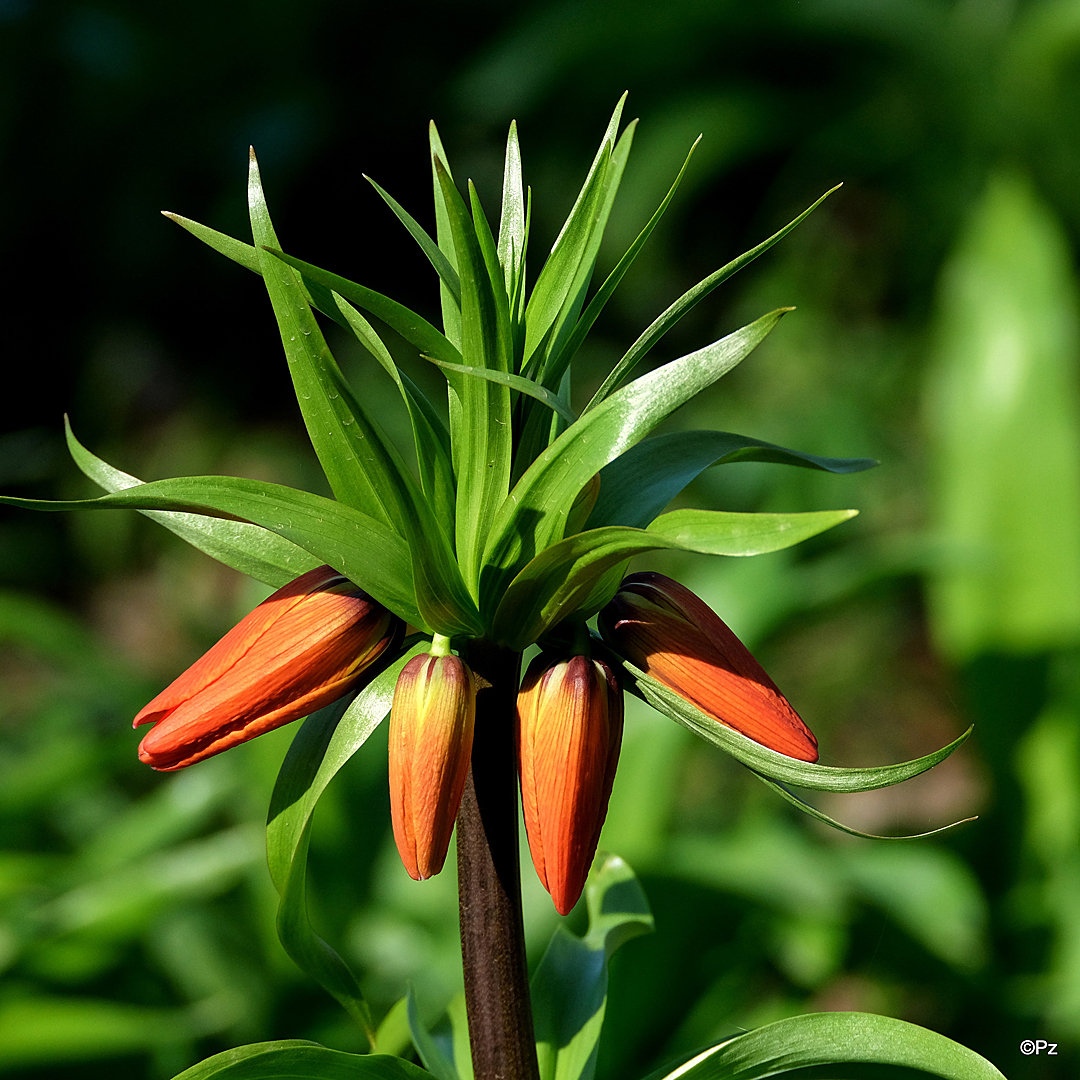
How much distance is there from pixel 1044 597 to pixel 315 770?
1515 millimetres

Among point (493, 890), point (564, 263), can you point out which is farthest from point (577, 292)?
point (493, 890)

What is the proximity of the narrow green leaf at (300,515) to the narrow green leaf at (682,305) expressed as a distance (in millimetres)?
86

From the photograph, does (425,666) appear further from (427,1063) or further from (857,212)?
(857,212)

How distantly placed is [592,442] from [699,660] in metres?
0.09

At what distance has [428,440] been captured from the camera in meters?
0.43

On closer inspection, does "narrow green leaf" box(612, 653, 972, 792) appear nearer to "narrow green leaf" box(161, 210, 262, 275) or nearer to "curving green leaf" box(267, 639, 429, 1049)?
"curving green leaf" box(267, 639, 429, 1049)

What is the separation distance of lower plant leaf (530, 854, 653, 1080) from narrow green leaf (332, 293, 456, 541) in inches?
9.6

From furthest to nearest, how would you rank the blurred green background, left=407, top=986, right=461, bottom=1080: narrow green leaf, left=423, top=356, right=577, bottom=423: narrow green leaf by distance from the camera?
the blurred green background, left=407, top=986, right=461, bottom=1080: narrow green leaf, left=423, top=356, right=577, bottom=423: narrow green leaf

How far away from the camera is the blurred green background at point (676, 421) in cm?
143

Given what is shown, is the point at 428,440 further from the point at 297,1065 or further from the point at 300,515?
the point at 297,1065

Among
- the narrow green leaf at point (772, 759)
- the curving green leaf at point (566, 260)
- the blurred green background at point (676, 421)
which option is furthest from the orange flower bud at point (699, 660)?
the blurred green background at point (676, 421)

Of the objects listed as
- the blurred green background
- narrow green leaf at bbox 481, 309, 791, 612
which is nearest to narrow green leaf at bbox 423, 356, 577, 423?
narrow green leaf at bbox 481, 309, 791, 612

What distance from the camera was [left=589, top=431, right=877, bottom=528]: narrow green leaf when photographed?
436mm

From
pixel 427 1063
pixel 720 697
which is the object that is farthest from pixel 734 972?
pixel 720 697
